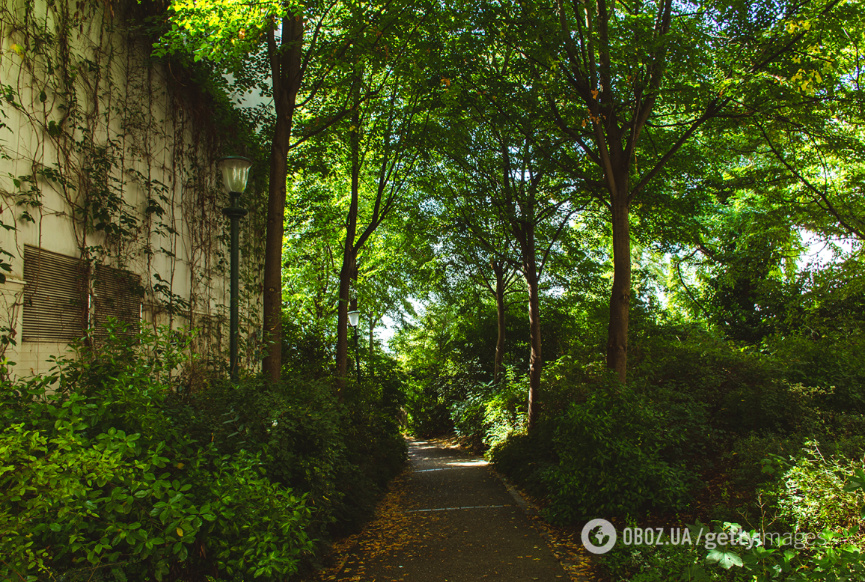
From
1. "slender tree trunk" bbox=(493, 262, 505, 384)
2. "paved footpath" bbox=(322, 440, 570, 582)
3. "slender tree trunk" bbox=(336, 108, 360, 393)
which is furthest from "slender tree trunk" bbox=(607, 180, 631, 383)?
"slender tree trunk" bbox=(493, 262, 505, 384)

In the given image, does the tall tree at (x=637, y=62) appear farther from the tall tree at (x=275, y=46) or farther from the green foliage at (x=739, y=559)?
the green foliage at (x=739, y=559)

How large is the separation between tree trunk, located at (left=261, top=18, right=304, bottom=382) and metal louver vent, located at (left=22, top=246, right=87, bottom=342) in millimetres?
2111

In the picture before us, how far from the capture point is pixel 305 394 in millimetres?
6152

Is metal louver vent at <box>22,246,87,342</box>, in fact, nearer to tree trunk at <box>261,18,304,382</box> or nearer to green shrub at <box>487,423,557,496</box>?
tree trunk at <box>261,18,304,382</box>

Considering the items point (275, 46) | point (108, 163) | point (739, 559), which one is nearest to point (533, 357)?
point (275, 46)

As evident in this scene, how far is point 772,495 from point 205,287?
26.1 feet

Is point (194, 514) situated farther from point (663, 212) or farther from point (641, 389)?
point (663, 212)

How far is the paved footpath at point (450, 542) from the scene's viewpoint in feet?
17.3

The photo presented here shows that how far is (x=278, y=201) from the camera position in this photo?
7.39 meters

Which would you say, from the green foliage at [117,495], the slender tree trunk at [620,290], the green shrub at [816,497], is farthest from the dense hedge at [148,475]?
the slender tree trunk at [620,290]

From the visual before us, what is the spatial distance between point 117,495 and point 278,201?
17.1 feet

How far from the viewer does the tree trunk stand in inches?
283

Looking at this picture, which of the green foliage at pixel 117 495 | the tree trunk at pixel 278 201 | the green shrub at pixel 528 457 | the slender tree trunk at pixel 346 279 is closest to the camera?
the green foliage at pixel 117 495

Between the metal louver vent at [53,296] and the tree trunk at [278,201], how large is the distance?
211 cm
